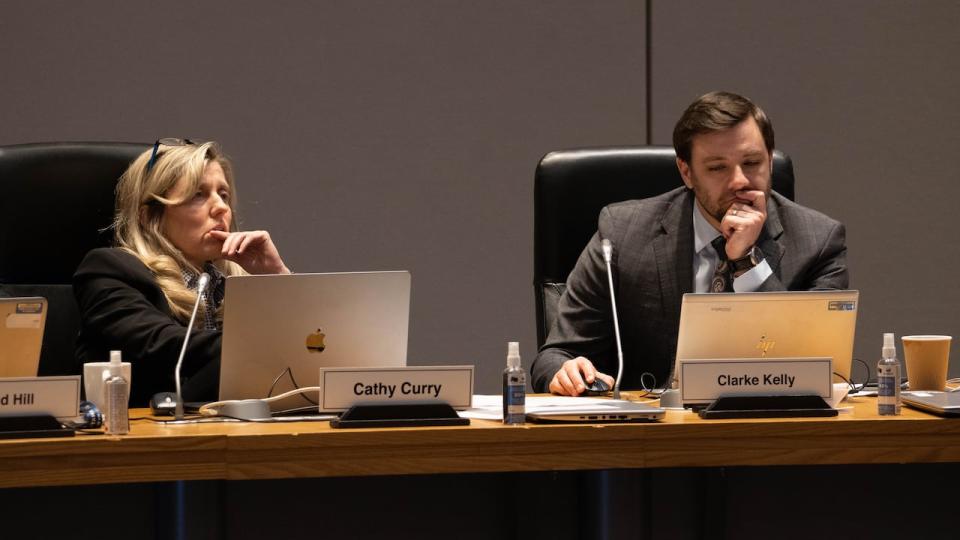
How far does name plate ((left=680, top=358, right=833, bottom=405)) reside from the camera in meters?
1.81

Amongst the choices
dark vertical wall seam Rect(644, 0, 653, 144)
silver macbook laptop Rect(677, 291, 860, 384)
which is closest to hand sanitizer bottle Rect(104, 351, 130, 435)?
silver macbook laptop Rect(677, 291, 860, 384)

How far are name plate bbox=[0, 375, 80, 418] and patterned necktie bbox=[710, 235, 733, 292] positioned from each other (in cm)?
132

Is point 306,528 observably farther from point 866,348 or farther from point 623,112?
point 866,348

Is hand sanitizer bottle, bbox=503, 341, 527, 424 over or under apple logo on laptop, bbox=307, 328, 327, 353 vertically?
under

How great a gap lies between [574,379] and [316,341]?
1.63 ft

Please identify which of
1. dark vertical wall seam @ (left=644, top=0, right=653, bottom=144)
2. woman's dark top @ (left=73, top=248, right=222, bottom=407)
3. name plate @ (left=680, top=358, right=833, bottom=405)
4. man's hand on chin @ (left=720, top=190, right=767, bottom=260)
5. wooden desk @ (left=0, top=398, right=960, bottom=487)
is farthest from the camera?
dark vertical wall seam @ (left=644, top=0, right=653, bottom=144)

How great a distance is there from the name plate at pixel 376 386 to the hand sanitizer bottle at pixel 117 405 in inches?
10.9

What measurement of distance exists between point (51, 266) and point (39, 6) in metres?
1.26

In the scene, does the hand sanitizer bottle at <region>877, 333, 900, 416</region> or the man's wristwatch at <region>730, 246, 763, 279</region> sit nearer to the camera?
the hand sanitizer bottle at <region>877, 333, 900, 416</region>

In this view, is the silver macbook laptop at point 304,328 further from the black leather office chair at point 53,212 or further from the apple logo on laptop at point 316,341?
the black leather office chair at point 53,212

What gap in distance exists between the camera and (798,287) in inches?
96.7

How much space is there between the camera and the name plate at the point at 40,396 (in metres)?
1.66

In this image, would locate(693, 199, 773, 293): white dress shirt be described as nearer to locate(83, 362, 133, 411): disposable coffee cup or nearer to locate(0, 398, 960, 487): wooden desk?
locate(0, 398, 960, 487): wooden desk

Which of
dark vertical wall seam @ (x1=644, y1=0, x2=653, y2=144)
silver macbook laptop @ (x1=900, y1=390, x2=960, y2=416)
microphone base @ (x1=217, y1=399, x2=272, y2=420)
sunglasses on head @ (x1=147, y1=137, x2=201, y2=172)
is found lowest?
microphone base @ (x1=217, y1=399, x2=272, y2=420)
